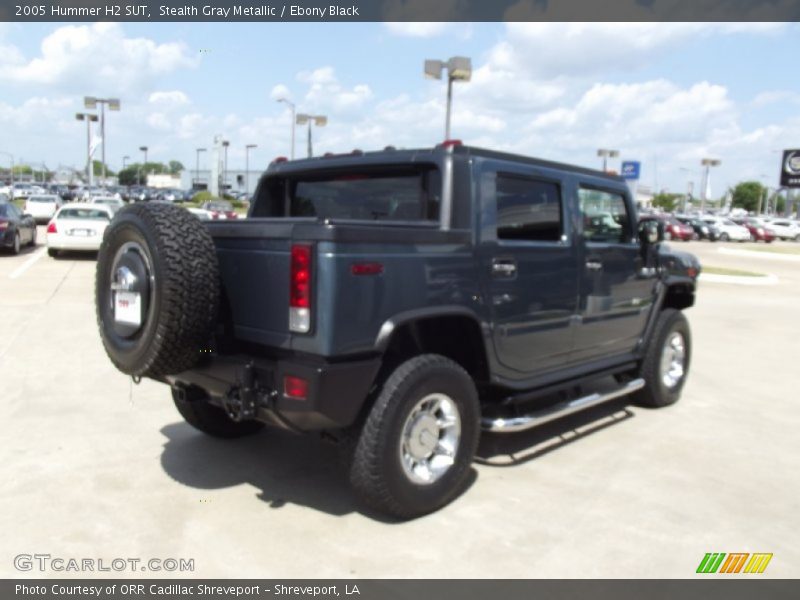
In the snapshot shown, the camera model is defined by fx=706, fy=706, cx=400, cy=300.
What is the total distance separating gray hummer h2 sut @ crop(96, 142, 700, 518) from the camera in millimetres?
3367

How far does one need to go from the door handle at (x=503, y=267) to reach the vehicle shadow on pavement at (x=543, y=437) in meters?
1.32

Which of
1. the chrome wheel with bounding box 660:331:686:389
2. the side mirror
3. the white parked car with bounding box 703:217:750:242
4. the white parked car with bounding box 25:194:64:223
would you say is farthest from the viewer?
the white parked car with bounding box 703:217:750:242

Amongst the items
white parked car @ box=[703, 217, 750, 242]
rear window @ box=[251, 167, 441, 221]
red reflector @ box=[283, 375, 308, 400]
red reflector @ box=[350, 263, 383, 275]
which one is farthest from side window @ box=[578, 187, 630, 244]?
white parked car @ box=[703, 217, 750, 242]

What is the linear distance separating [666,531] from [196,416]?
3.02m

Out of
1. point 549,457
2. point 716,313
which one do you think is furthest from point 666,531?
point 716,313

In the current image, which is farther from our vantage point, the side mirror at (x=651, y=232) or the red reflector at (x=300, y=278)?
the side mirror at (x=651, y=232)

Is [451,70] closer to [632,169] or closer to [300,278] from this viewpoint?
[632,169]

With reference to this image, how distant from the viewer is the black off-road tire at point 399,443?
139 inches

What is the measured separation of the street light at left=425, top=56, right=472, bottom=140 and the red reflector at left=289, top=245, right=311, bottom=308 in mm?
17018

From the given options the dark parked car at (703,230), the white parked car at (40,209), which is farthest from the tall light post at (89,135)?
the dark parked car at (703,230)

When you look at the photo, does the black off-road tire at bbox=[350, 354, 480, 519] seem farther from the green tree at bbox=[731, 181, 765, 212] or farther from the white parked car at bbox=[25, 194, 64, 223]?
the green tree at bbox=[731, 181, 765, 212]

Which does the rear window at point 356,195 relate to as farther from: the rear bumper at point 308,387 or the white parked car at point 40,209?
the white parked car at point 40,209

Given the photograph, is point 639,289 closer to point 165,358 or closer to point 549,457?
point 549,457

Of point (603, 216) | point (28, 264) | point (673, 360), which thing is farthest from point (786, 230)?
point (603, 216)
